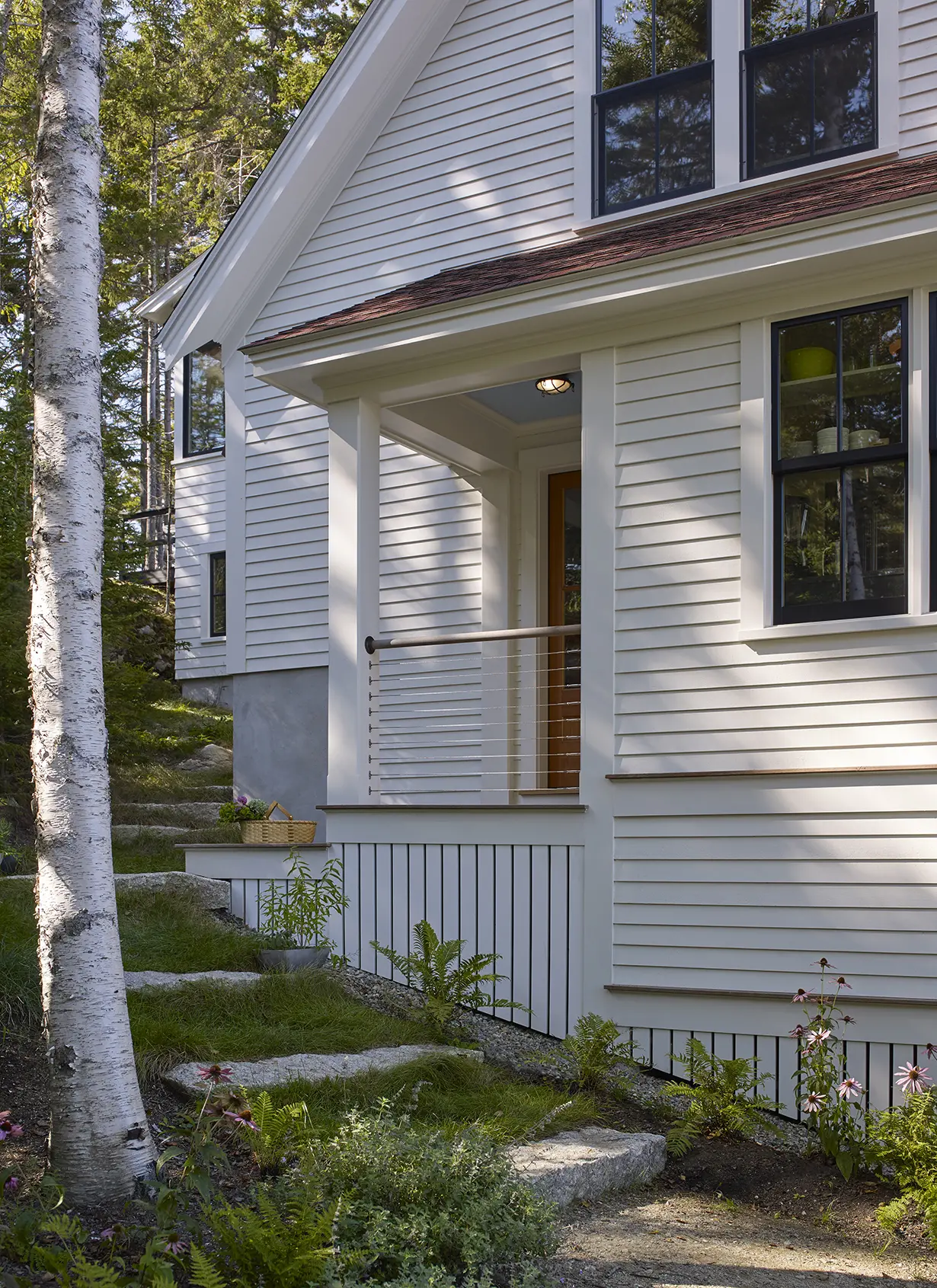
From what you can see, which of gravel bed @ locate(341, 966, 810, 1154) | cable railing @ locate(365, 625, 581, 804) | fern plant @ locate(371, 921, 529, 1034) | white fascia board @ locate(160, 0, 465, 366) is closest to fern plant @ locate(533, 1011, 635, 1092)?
gravel bed @ locate(341, 966, 810, 1154)

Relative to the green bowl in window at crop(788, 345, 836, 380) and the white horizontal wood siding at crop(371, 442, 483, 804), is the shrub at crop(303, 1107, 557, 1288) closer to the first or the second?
the green bowl in window at crop(788, 345, 836, 380)

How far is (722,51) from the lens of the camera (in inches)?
298

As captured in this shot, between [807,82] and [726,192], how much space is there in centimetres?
78

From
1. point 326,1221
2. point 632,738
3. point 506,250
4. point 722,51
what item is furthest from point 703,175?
point 326,1221

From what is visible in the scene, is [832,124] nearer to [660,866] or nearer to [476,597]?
[476,597]

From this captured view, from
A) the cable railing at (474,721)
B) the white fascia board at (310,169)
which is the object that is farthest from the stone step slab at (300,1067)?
the white fascia board at (310,169)

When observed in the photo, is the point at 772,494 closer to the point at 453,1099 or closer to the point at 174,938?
the point at 453,1099

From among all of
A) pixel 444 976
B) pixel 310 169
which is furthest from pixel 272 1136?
pixel 310 169

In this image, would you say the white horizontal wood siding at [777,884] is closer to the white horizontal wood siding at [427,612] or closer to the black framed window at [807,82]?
the white horizontal wood siding at [427,612]

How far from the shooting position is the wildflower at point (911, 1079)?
4.60 metres

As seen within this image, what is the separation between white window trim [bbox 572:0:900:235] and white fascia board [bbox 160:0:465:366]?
1.35 metres

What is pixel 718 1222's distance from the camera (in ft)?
14.2

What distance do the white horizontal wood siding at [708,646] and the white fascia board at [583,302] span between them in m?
0.36

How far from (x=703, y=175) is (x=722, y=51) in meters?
0.76
